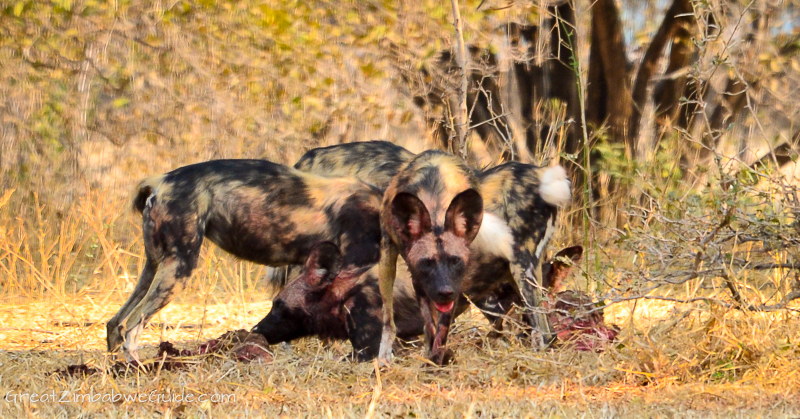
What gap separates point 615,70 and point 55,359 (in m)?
6.59

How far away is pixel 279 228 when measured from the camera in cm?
470

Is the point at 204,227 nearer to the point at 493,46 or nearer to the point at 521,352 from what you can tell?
the point at 521,352

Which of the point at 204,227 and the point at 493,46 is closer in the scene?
the point at 204,227

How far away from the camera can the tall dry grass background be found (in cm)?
374

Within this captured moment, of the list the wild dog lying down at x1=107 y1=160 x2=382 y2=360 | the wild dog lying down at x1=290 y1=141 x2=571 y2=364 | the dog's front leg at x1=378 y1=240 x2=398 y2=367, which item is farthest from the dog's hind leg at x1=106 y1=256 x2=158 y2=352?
the wild dog lying down at x1=290 y1=141 x2=571 y2=364

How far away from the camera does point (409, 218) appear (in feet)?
13.0

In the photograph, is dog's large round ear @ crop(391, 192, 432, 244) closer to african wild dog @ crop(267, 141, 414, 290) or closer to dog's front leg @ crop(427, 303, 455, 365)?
dog's front leg @ crop(427, 303, 455, 365)

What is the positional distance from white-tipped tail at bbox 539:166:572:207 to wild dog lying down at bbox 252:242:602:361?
0.26 m

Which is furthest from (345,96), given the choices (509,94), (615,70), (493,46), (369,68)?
(615,70)

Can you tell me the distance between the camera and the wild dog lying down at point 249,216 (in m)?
4.46

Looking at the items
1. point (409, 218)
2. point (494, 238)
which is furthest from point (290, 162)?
point (409, 218)

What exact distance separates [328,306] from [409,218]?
2.83 feet

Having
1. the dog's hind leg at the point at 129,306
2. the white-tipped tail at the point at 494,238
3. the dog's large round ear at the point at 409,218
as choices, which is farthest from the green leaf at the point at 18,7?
the dog's large round ear at the point at 409,218

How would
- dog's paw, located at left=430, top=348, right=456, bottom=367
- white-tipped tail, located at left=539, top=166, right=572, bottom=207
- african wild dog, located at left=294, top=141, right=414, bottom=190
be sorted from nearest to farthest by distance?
dog's paw, located at left=430, top=348, right=456, bottom=367
white-tipped tail, located at left=539, top=166, right=572, bottom=207
african wild dog, located at left=294, top=141, right=414, bottom=190
